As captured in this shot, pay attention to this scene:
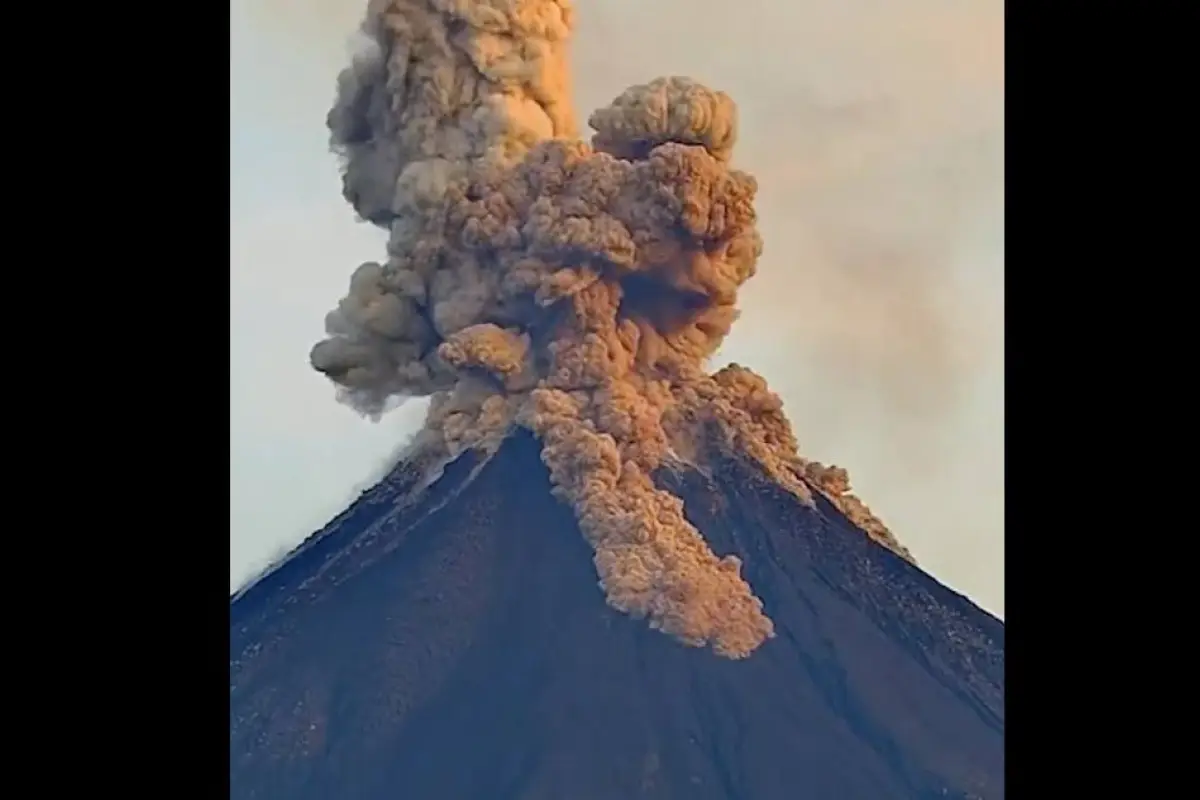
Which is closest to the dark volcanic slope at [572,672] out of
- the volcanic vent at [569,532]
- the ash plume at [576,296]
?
the volcanic vent at [569,532]

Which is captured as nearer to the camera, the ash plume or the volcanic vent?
the volcanic vent

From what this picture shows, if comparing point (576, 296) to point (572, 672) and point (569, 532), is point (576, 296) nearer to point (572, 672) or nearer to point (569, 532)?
point (569, 532)

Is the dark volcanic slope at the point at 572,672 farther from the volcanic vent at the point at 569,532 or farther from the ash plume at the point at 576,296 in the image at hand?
the ash plume at the point at 576,296

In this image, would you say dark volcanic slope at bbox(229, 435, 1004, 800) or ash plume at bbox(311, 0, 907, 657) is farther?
ash plume at bbox(311, 0, 907, 657)

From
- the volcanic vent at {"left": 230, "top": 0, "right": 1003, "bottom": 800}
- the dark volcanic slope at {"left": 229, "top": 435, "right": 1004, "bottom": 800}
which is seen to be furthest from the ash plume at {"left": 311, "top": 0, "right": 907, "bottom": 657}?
the dark volcanic slope at {"left": 229, "top": 435, "right": 1004, "bottom": 800}

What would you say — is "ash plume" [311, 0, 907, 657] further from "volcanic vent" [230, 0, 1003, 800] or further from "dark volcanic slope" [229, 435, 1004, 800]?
"dark volcanic slope" [229, 435, 1004, 800]

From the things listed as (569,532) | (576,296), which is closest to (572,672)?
(569,532)
